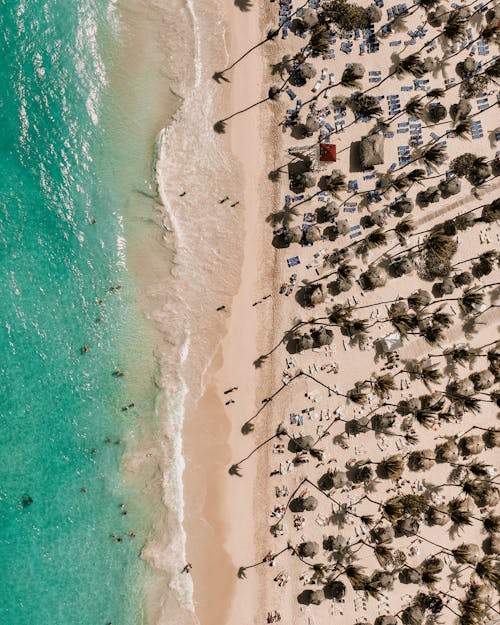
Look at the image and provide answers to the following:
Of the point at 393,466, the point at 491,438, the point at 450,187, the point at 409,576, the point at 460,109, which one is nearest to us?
the point at 393,466

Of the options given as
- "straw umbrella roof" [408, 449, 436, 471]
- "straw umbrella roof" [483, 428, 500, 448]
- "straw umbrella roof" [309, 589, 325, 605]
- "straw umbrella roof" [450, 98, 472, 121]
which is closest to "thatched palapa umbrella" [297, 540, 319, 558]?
"straw umbrella roof" [309, 589, 325, 605]

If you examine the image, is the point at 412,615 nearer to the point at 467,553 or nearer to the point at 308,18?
the point at 467,553

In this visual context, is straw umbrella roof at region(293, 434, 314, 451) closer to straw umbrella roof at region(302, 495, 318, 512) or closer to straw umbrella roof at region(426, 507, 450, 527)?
straw umbrella roof at region(302, 495, 318, 512)

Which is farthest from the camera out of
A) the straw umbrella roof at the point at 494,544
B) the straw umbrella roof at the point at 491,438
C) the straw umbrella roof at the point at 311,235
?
the straw umbrella roof at the point at 491,438

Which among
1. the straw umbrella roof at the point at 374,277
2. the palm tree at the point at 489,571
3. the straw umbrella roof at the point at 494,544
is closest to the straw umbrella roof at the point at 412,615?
the palm tree at the point at 489,571

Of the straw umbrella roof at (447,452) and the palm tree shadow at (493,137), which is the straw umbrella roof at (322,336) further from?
the palm tree shadow at (493,137)

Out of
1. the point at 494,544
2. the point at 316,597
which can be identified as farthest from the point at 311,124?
the point at 494,544

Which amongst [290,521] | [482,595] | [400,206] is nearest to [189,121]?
[400,206]
